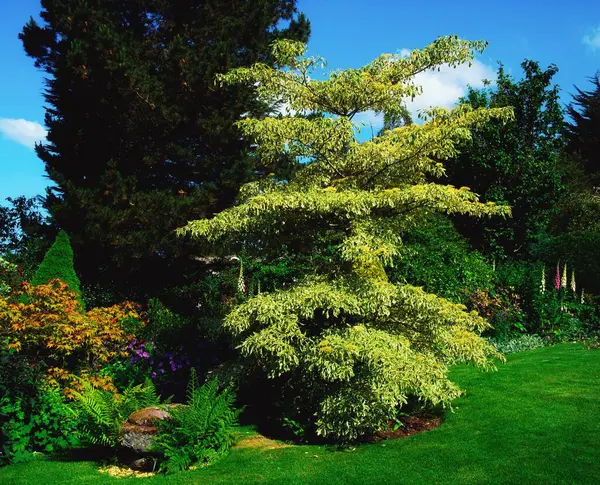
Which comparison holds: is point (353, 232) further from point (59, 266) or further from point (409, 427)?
point (59, 266)

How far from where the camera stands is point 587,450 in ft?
19.5

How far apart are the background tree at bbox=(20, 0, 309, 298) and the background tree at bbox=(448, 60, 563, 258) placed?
7.48 meters

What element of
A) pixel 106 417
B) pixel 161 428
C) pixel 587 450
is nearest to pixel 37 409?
pixel 106 417

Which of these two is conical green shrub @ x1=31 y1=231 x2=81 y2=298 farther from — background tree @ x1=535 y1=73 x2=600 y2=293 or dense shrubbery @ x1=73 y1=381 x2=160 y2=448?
background tree @ x1=535 y1=73 x2=600 y2=293

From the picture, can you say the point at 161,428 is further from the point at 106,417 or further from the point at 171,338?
the point at 171,338

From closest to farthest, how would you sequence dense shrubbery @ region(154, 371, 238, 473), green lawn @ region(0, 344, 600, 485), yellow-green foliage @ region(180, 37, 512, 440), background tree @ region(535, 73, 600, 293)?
green lawn @ region(0, 344, 600, 485)
dense shrubbery @ region(154, 371, 238, 473)
yellow-green foliage @ region(180, 37, 512, 440)
background tree @ region(535, 73, 600, 293)

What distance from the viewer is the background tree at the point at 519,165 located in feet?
62.6

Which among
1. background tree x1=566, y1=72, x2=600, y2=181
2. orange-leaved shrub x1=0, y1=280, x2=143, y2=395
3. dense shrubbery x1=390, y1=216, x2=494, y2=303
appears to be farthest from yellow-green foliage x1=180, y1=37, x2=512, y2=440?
background tree x1=566, y1=72, x2=600, y2=181

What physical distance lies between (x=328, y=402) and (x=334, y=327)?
3.73 ft

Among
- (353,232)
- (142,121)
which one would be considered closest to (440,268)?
(353,232)

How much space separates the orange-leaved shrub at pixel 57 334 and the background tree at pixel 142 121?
3.58 metres

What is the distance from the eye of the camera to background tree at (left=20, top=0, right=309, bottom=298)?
12.9 m

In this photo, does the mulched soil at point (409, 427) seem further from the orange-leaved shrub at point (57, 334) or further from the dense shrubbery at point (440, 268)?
the dense shrubbery at point (440, 268)

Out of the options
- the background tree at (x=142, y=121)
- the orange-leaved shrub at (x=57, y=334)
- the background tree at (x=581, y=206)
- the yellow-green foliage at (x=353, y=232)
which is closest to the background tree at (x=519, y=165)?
the background tree at (x=581, y=206)
